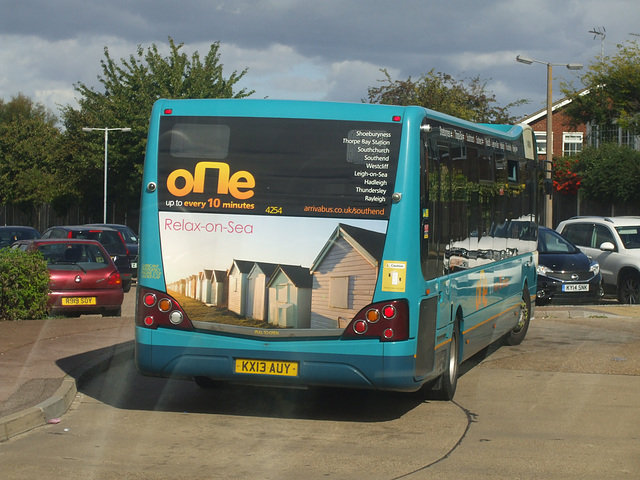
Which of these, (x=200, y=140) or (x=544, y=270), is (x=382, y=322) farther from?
(x=544, y=270)

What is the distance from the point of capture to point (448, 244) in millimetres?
9031

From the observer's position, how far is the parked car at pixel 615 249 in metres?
20.4

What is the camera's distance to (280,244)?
8.05 m

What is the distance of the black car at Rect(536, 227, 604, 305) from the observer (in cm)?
1980

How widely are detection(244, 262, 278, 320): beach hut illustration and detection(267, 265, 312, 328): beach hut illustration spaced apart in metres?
0.05

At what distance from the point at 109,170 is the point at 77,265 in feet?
125

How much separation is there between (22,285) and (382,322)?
8.71m

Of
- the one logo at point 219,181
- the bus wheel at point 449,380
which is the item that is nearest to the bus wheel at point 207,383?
the bus wheel at point 449,380

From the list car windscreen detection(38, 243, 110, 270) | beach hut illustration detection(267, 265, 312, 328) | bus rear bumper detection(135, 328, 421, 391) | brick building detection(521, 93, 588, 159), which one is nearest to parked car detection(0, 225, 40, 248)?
car windscreen detection(38, 243, 110, 270)

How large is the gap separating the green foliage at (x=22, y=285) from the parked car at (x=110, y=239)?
8914 millimetres

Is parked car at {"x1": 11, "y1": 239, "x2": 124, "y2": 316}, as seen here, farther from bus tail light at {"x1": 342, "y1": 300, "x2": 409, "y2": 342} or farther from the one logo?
bus tail light at {"x1": 342, "y1": 300, "x2": 409, "y2": 342}

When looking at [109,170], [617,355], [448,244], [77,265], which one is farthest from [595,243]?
[109,170]

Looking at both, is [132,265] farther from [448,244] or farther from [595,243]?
[448,244]

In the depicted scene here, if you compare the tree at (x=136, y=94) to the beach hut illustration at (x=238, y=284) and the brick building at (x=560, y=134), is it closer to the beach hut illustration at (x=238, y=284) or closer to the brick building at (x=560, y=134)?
the brick building at (x=560, y=134)
